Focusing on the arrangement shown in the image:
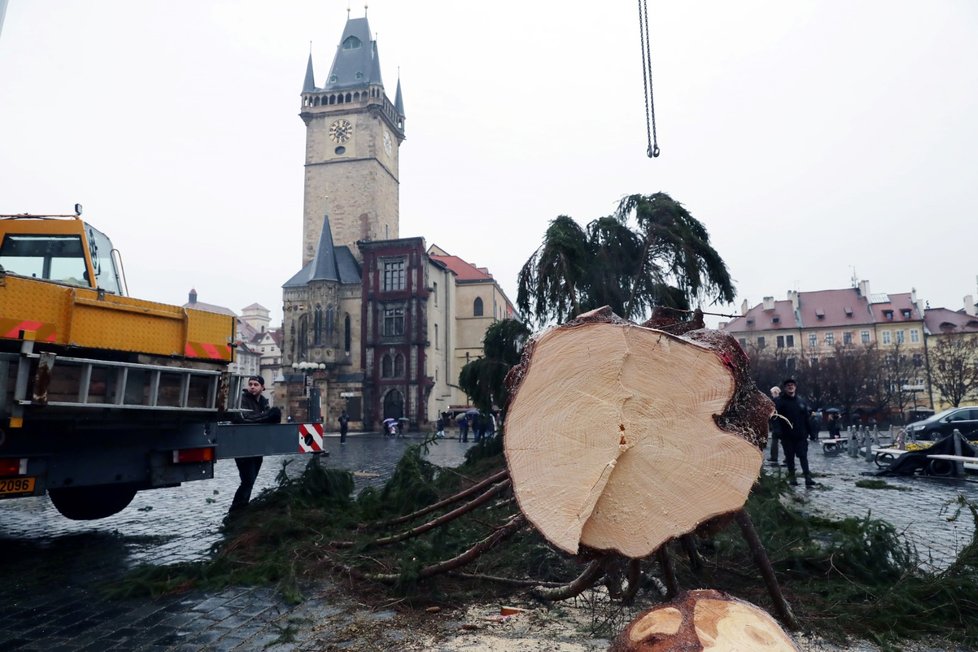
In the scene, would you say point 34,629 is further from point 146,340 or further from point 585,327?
point 585,327

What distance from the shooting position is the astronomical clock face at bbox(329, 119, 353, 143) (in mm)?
54500

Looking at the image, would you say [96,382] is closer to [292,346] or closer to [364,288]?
[364,288]

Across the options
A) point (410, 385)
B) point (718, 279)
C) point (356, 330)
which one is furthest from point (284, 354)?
point (718, 279)

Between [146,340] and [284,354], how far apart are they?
4455 cm

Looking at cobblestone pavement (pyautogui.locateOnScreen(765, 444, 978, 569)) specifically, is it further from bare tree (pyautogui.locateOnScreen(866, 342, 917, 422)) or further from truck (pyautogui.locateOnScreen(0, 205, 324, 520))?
bare tree (pyautogui.locateOnScreen(866, 342, 917, 422))

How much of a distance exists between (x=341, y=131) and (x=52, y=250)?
51.3 meters

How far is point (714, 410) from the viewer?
2840 millimetres

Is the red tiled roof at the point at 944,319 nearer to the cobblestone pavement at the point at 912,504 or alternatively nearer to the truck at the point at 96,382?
the cobblestone pavement at the point at 912,504

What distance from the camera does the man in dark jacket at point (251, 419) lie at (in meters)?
7.32

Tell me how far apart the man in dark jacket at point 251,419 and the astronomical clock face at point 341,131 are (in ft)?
165

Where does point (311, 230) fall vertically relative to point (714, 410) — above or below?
→ above

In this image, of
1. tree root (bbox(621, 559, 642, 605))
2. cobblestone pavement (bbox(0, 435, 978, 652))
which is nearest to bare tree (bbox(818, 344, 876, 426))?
cobblestone pavement (bbox(0, 435, 978, 652))

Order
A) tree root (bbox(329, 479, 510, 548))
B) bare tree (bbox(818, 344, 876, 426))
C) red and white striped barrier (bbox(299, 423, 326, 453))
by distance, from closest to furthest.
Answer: tree root (bbox(329, 479, 510, 548))
red and white striped barrier (bbox(299, 423, 326, 453))
bare tree (bbox(818, 344, 876, 426))

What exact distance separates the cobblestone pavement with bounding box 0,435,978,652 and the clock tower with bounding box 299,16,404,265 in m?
45.7
